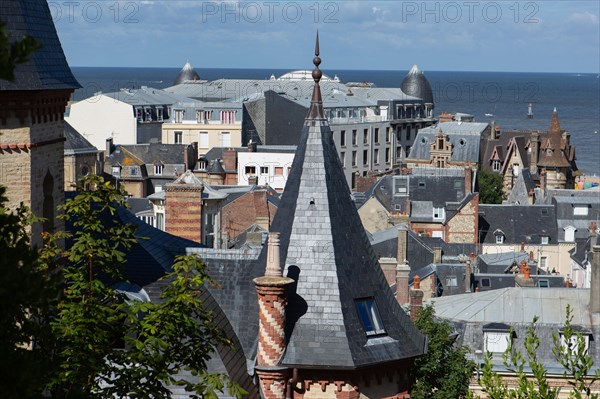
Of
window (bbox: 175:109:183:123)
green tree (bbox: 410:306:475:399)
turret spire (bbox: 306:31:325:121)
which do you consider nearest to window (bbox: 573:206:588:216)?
green tree (bbox: 410:306:475:399)

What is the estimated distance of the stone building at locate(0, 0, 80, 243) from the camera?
784 inches

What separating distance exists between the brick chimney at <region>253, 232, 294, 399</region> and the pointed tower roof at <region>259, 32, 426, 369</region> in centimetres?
20

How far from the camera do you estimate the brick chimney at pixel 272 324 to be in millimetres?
20734

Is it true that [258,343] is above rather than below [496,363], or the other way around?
above

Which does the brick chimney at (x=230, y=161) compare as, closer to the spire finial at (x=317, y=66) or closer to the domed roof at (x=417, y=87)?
the domed roof at (x=417, y=87)

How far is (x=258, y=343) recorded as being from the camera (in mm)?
21312

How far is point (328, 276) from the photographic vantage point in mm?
21391

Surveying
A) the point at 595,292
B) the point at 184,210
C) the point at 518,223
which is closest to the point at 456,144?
the point at 518,223

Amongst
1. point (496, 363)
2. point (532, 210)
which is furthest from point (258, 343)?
point (532, 210)

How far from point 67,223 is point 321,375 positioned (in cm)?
544

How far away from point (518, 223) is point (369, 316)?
5339cm

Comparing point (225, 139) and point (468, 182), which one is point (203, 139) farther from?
point (468, 182)

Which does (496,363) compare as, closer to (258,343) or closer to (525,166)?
(258,343)

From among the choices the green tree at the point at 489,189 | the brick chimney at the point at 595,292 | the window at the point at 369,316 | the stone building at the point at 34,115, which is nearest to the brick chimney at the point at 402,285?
the brick chimney at the point at 595,292
